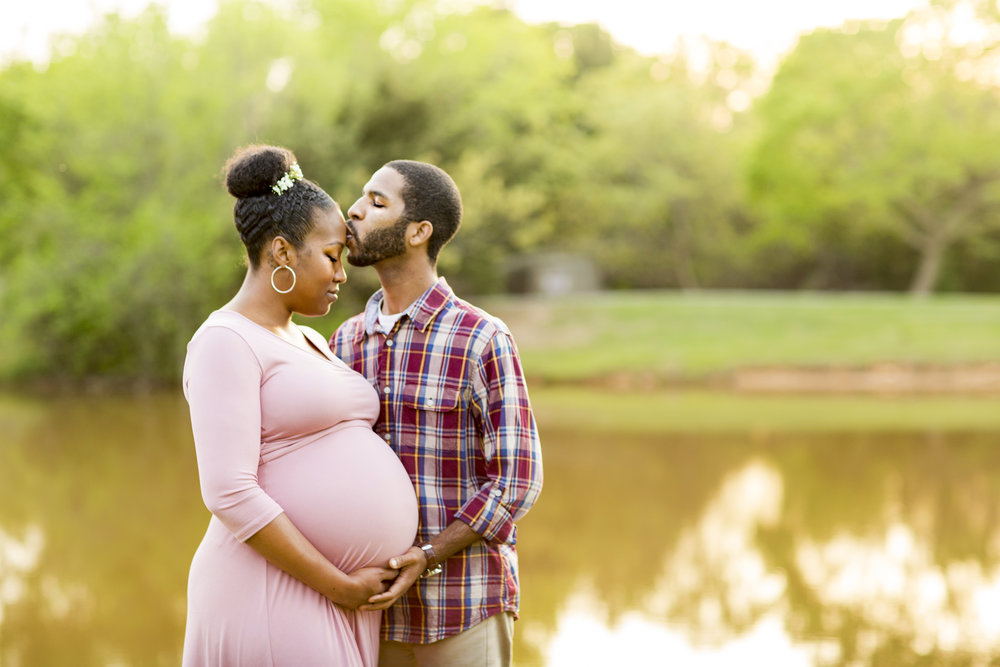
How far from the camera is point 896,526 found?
28.5ft

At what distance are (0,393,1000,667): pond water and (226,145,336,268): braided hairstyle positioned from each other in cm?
359

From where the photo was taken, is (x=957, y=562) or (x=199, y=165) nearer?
(x=957, y=562)

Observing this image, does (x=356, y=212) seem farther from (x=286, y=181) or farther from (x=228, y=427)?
(x=228, y=427)

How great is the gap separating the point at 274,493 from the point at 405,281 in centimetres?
76

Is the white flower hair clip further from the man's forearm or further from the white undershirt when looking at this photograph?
the man's forearm

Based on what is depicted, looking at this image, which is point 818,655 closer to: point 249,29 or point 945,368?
point 945,368

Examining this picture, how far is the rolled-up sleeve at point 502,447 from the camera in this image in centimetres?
274

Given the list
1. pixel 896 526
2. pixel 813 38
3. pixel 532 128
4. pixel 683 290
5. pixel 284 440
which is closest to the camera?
pixel 284 440

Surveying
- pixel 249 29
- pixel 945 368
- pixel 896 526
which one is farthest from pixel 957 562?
pixel 249 29

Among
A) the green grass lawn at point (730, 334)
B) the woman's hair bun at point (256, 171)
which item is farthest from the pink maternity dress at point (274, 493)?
the green grass lawn at point (730, 334)

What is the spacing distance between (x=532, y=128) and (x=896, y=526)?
874 inches

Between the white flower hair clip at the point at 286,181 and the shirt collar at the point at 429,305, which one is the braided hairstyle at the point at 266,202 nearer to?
the white flower hair clip at the point at 286,181

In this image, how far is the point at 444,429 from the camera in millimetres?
2836

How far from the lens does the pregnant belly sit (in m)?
2.52
